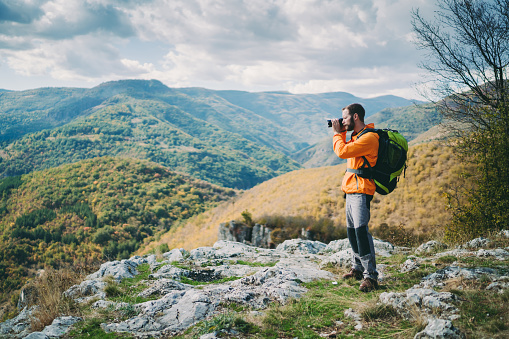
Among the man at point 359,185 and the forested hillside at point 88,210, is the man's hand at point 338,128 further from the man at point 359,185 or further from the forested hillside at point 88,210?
the forested hillside at point 88,210

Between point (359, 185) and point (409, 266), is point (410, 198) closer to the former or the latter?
point (409, 266)

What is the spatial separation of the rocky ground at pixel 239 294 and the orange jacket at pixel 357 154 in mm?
1592

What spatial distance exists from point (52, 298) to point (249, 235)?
14.3 metres

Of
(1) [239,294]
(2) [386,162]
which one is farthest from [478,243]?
(1) [239,294]

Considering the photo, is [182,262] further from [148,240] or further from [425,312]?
[148,240]

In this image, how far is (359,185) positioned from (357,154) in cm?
54

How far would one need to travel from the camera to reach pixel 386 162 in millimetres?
4297

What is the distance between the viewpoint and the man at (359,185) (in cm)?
423

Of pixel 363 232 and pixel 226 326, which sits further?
pixel 363 232

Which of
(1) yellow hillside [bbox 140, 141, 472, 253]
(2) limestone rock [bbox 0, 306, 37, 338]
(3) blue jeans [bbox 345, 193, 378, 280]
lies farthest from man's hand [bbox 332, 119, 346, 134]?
(1) yellow hillside [bbox 140, 141, 472, 253]

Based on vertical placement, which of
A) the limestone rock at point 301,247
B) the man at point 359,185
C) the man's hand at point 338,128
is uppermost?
the man's hand at point 338,128

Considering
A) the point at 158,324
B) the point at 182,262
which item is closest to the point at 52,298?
the point at 158,324

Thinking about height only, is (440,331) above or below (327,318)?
above

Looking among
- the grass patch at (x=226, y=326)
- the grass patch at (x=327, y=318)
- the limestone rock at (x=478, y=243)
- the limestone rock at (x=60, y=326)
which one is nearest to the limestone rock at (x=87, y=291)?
the limestone rock at (x=60, y=326)
